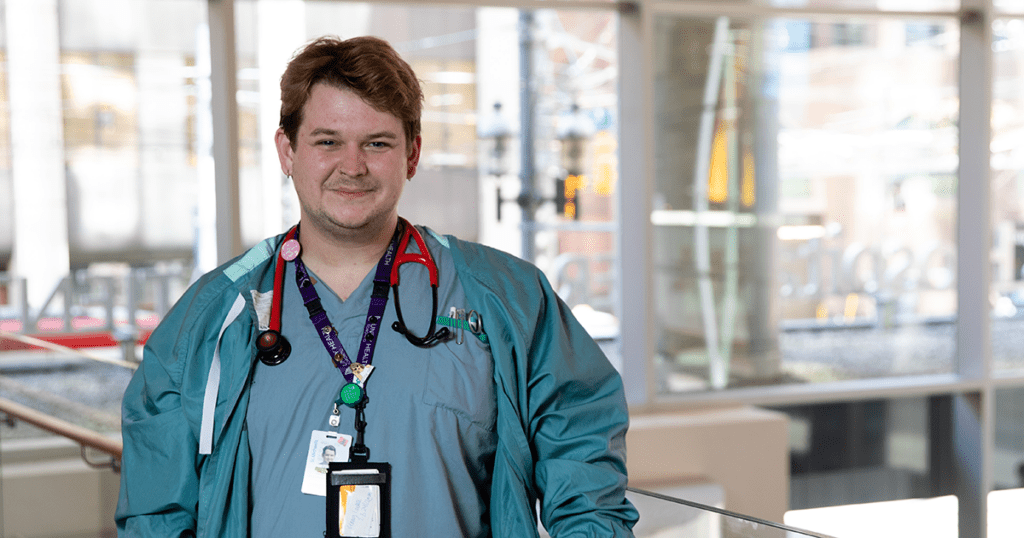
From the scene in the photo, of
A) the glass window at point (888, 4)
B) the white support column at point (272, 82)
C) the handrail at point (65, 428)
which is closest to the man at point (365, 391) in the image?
the handrail at point (65, 428)

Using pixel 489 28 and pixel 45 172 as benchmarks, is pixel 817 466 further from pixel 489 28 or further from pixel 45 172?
pixel 45 172

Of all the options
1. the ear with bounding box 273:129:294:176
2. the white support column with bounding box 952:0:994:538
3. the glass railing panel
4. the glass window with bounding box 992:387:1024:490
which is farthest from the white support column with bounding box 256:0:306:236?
the glass window with bounding box 992:387:1024:490

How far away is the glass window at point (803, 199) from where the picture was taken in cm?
510

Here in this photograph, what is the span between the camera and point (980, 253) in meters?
5.44

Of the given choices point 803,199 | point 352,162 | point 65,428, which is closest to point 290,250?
point 352,162

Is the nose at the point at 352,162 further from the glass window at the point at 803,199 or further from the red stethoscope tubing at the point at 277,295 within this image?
the glass window at the point at 803,199

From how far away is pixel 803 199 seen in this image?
5.36 metres

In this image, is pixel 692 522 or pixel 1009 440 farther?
pixel 1009 440

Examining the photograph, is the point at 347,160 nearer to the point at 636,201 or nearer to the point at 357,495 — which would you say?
the point at 357,495

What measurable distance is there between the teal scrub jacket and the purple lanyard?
0.24 feet

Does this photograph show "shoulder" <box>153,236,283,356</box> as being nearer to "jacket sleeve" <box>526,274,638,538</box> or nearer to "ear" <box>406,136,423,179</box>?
"ear" <box>406,136,423,179</box>

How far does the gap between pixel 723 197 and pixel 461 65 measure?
1.55 meters

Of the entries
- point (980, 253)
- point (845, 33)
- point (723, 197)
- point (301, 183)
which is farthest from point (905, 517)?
point (301, 183)

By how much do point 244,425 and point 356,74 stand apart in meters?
0.51
